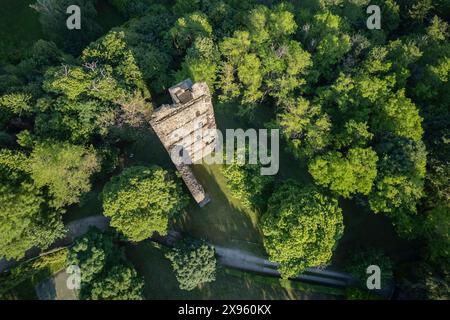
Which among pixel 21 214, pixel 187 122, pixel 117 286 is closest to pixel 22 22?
pixel 21 214

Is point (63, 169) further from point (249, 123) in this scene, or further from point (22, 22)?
point (22, 22)

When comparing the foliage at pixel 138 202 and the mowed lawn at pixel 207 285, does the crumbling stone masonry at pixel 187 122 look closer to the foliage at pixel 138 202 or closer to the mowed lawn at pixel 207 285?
the foliage at pixel 138 202

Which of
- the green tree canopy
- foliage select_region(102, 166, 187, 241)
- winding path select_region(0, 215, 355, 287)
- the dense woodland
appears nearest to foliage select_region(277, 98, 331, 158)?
the dense woodland

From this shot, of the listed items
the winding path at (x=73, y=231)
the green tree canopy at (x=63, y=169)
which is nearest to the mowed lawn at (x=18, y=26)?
the green tree canopy at (x=63, y=169)
